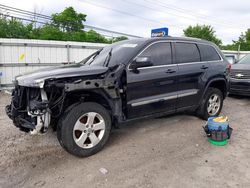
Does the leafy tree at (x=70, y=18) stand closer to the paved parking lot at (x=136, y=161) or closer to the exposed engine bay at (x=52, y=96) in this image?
the paved parking lot at (x=136, y=161)

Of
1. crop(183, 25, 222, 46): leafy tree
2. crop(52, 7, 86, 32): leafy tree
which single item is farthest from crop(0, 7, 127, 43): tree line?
crop(183, 25, 222, 46): leafy tree

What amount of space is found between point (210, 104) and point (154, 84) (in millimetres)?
1953

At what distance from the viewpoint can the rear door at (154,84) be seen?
11.5 ft

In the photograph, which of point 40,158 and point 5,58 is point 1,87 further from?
point 40,158

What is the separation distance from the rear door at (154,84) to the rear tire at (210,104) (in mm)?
1008

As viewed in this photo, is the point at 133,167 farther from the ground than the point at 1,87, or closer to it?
closer to it

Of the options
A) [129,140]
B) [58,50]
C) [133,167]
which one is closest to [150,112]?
[129,140]

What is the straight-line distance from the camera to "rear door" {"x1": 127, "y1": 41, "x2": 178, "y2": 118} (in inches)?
138

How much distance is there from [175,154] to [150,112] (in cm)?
88

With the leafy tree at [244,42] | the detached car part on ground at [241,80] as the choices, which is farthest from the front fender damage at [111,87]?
the leafy tree at [244,42]

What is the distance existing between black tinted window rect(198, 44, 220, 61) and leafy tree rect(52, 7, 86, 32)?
902 inches

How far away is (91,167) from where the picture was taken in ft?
9.59

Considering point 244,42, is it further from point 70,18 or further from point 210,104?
point 210,104

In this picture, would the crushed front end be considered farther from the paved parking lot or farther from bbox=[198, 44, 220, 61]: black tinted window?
bbox=[198, 44, 220, 61]: black tinted window
